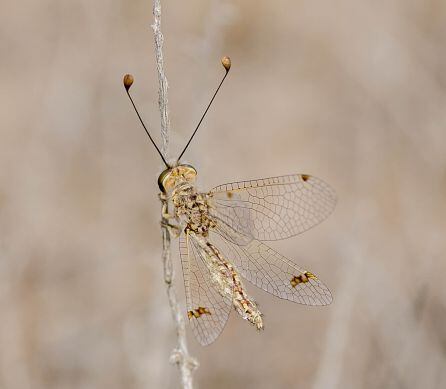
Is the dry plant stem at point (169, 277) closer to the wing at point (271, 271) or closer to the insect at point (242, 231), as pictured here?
the insect at point (242, 231)

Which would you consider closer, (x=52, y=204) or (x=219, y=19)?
(x=219, y=19)

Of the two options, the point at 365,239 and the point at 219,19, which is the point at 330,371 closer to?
the point at 365,239

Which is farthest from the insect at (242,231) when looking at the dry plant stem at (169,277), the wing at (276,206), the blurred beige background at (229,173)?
the dry plant stem at (169,277)

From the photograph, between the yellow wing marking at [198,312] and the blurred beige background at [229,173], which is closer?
the yellow wing marking at [198,312]

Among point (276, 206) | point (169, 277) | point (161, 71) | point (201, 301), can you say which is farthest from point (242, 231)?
point (161, 71)

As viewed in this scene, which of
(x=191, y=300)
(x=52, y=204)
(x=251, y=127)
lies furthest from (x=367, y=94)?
(x=191, y=300)

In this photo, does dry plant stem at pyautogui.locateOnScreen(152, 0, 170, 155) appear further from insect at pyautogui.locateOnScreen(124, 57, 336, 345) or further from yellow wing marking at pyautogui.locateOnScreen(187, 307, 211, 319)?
yellow wing marking at pyautogui.locateOnScreen(187, 307, 211, 319)

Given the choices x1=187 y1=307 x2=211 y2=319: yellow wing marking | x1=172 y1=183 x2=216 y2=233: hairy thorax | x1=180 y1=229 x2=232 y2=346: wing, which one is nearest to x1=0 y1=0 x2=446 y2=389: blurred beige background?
x1=172 y1=183 x2=216 y2=233: hairy thorax
